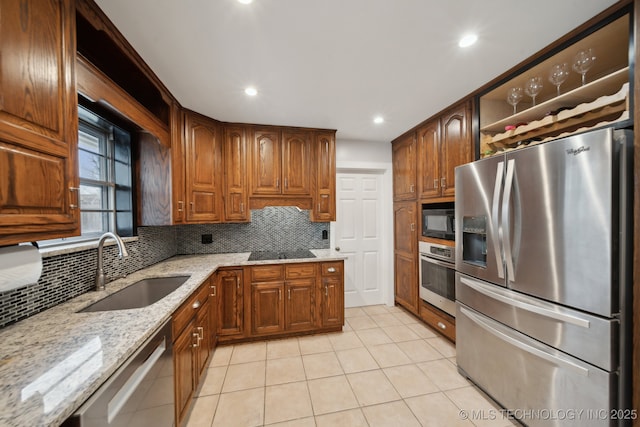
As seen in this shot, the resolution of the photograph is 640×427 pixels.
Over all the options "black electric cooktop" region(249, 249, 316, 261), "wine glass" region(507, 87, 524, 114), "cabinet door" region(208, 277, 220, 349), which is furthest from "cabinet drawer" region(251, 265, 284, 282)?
"wine glass" region(507, 87, 524, 114)

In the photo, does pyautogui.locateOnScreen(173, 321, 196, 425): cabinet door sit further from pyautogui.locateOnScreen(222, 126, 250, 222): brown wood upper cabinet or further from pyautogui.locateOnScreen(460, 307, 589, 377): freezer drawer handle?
pyautogui.locateOnScreen(460, 307, 589, 377): freezer drawer handle

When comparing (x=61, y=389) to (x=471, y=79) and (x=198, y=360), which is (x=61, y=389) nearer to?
(x=198, y=360)

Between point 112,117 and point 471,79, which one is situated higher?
point 471,79

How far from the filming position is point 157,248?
92.4 inches

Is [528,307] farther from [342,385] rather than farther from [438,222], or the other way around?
[342,385]

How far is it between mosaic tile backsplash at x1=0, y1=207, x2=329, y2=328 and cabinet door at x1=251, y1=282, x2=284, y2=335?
2.24 feet

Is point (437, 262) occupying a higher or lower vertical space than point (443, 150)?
lower

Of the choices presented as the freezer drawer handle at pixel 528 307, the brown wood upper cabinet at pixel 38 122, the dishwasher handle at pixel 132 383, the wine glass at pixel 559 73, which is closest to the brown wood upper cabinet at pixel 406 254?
the freezer drawer handle at pixel 528 307

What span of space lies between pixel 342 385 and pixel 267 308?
1026 mm

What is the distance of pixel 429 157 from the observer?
257 centimetres

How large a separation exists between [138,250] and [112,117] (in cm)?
113

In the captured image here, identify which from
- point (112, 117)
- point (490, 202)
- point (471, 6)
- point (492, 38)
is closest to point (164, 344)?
point (112, 117)

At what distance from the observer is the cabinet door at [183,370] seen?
1328mm

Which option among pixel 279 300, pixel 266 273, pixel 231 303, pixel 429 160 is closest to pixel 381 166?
pixel 429 160
